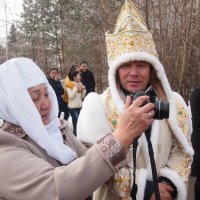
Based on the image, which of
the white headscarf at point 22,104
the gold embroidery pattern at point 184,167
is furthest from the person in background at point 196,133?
the white headscarf at point 22,104

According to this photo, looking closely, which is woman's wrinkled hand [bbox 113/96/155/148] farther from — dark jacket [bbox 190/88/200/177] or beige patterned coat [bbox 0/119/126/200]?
dark jacket [bbox 190/88/200/177]

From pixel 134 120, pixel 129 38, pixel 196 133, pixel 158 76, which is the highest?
pixel 129 38

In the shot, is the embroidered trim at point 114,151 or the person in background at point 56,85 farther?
the person in background at point 56,85

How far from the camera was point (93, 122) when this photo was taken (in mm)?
2410

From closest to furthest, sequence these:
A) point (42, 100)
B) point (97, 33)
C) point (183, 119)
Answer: point (42, 100) → point (183, 119) → point (97, 33)

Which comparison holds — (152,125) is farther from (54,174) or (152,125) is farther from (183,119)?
(54,174)

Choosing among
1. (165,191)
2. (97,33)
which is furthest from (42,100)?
(97,33)

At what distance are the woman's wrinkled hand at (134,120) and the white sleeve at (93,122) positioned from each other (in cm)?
72

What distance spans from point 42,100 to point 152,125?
0.78 m

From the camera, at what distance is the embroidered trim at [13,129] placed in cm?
188

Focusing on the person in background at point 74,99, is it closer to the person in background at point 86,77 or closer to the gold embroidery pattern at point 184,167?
the person in background at point 86,77

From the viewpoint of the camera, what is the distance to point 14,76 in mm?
1913

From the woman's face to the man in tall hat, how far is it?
0.40 m

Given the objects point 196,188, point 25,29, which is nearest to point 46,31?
point 25,29
